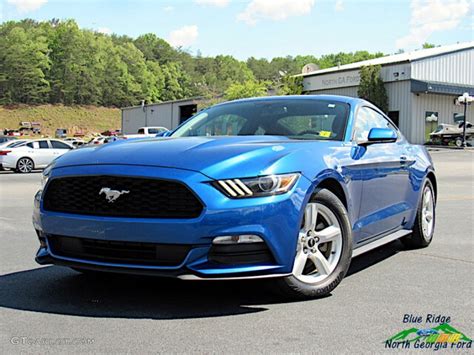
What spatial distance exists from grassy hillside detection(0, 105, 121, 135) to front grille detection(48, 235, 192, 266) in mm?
122331

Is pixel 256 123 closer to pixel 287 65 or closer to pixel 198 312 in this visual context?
pixel 198 312

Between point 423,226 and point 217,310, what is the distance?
10.4 feet

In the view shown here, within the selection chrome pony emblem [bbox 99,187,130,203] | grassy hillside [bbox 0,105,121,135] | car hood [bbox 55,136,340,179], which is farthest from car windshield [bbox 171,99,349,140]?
grassy hillside [bbox 0,105,121,135]

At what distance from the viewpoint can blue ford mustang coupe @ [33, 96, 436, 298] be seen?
3.57 m

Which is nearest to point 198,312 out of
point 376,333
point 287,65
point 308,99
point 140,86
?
point 376,333

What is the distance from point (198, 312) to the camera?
378 cm

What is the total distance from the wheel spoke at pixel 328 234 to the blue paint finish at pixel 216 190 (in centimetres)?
28

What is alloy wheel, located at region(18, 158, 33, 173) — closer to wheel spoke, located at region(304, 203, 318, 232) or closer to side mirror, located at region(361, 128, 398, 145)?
side mirror, located at region(361, 128, 398, 145)

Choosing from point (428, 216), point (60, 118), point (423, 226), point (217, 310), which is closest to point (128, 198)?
point (217, 310)

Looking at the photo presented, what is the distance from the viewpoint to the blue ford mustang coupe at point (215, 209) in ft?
11.7

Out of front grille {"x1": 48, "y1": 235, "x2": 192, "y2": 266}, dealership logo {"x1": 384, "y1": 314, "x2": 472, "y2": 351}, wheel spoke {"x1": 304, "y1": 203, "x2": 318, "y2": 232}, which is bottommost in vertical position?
dealership logo {"x1": 384, "y1": 314, "x2": 472, "y2": 351}

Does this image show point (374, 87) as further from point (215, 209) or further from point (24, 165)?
point (215, 209)

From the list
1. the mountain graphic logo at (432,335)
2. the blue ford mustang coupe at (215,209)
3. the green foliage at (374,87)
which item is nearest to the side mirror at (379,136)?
the blue ford mustang coupe at (215,209)

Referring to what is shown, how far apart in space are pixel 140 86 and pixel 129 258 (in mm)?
155702
